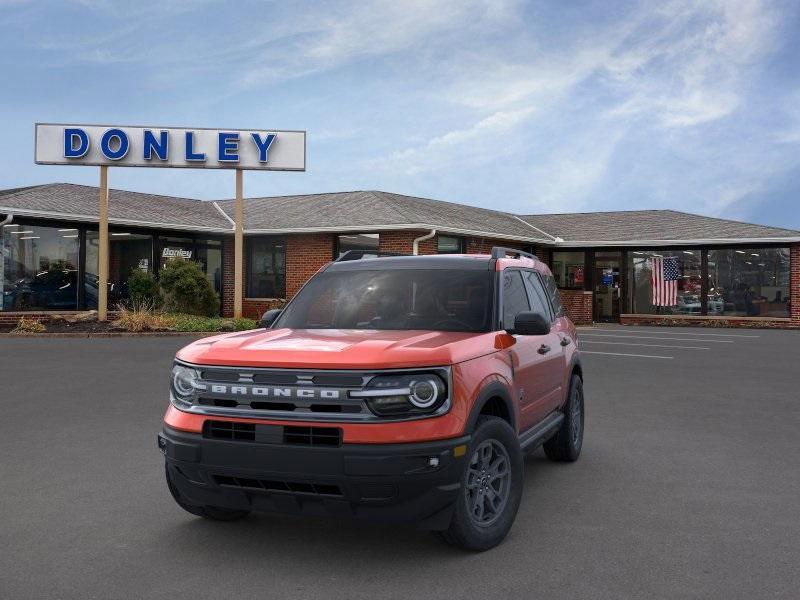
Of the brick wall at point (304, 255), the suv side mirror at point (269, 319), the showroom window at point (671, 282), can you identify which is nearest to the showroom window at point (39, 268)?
the brick wall at point (304, 255)

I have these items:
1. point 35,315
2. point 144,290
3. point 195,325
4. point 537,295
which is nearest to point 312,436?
point 537,295

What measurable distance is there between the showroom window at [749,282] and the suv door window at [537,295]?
81.6 feet

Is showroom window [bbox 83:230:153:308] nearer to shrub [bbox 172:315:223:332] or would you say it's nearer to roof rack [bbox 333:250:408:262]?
shrub [bbox 172:315:223:332]

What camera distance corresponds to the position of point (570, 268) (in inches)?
1257

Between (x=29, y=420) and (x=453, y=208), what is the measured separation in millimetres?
24890

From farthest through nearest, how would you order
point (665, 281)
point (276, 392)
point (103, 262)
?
point (665, 281)
point (103, 262)
point (276, 392)

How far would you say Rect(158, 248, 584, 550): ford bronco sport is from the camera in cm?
398

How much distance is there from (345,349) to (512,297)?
1872 millimetres

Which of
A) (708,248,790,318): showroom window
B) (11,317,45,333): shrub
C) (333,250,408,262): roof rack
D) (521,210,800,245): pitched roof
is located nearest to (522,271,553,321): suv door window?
(333,250,408,262): roof rack

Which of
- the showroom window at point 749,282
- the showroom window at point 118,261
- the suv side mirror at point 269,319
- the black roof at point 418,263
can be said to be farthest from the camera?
the showroom window at point 749,282

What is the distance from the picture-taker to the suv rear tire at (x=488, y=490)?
4285mm

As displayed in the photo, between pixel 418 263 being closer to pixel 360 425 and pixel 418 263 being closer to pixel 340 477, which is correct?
pixel 360 425

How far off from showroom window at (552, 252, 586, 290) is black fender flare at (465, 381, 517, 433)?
89.6 feet

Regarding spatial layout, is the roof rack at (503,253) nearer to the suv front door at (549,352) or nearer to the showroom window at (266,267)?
the suv front door at (549,352)
